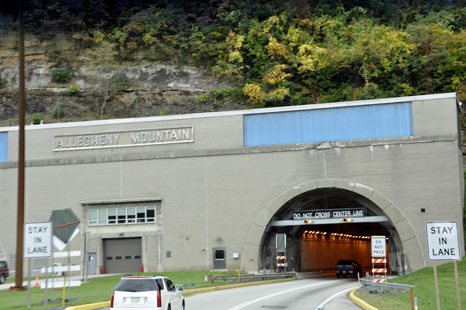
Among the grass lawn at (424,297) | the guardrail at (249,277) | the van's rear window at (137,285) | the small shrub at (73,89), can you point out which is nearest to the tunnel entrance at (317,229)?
the guardrail at (249,277)

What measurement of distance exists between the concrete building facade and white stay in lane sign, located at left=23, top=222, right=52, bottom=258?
23.2 metres

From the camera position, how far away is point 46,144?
44625mm

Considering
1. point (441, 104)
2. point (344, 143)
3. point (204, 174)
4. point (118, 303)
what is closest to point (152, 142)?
point (204, 174)

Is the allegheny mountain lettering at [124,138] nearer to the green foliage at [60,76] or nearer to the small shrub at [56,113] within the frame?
the small shrub at [56,113]

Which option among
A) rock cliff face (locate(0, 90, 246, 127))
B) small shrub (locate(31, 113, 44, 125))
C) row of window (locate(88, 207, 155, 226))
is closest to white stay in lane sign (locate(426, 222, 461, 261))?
row of window (locate(88, 207, 155, 226))

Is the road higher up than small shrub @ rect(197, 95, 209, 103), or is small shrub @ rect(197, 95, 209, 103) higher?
small shrub @ rect(197, 95, 209, 103)

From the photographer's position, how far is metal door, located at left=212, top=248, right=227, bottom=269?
4100 centimetres

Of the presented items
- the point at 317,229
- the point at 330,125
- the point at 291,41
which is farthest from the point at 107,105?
the point at 330,125

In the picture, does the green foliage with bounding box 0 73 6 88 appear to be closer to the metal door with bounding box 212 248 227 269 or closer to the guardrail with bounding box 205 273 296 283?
the metal door with bounding box 212 248 227 269

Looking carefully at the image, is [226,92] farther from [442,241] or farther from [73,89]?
[442,241]

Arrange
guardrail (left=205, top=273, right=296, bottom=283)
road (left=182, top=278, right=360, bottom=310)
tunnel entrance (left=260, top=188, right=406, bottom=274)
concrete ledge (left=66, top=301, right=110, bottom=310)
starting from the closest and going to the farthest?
concrete ledge (left=66, top=301, right=110, bottom=310) < road (left=182, top=278, right=360, bottom=310) < guardrail (left=205, top=273, right=296, bottom=283) < tunnel entrance (left=260, top=188, right=406, bottom=274)

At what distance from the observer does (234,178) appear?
4188 centimetres

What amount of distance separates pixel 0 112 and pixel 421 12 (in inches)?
2106

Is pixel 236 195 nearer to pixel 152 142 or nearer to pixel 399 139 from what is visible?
pixel 152 142
